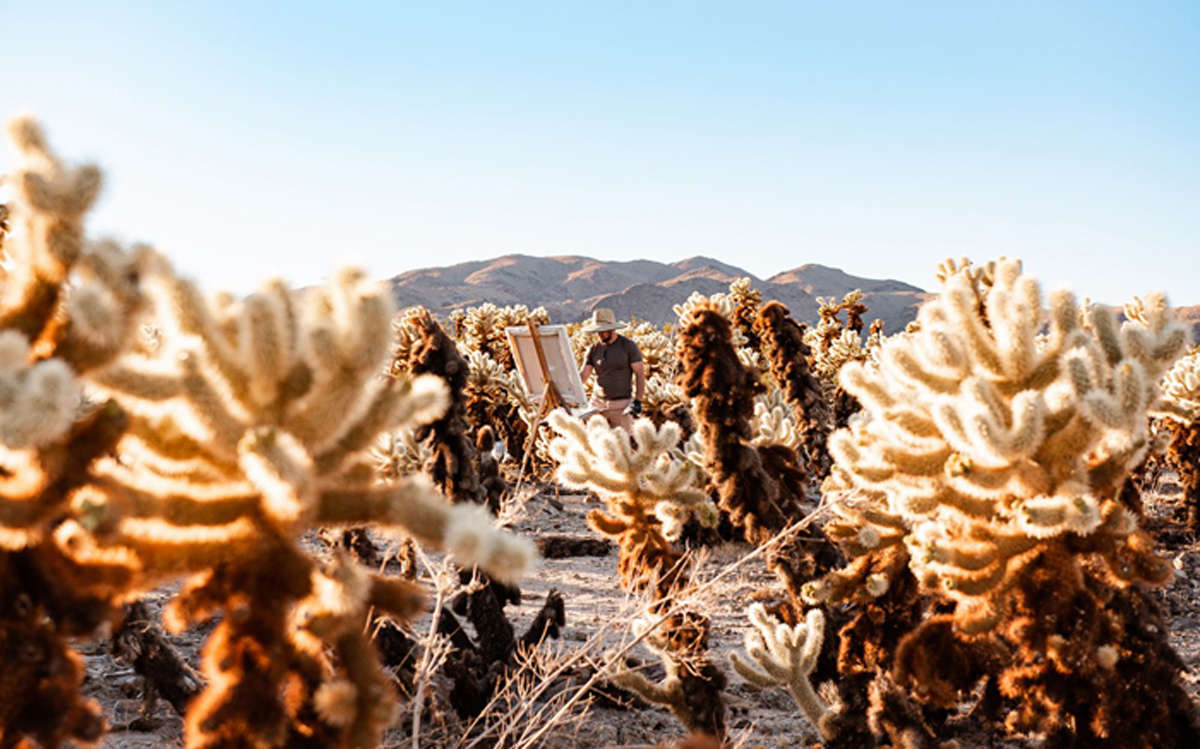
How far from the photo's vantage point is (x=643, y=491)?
13.8ft

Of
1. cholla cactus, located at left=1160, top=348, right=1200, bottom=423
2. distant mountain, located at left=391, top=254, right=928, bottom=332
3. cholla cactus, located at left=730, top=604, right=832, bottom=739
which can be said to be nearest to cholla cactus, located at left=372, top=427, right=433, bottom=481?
cholla cactus, located at left=730, top=604, right=832, bottom=739

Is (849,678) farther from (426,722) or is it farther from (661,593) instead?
(426,722)

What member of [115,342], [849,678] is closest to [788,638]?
[849,678]

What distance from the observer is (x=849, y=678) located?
3338mm

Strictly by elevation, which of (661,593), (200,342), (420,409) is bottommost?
(661,593)

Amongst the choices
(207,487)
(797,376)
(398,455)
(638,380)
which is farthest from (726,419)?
(797,376)

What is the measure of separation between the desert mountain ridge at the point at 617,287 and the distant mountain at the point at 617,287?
85 millimetres

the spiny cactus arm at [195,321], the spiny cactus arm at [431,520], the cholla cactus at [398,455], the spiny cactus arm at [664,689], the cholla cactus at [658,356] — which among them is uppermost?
the spiny cactus arm at [195,321]

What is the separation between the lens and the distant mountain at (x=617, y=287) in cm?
6538

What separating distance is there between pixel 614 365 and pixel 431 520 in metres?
7.19

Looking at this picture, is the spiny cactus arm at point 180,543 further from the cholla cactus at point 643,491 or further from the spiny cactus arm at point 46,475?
the cholla cactus at point 643,491

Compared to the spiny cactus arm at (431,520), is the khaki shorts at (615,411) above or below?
below

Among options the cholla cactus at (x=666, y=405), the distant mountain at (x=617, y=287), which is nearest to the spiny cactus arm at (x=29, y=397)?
the cholla cactus at (x=666, y=405)

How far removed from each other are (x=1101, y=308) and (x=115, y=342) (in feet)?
8.78
